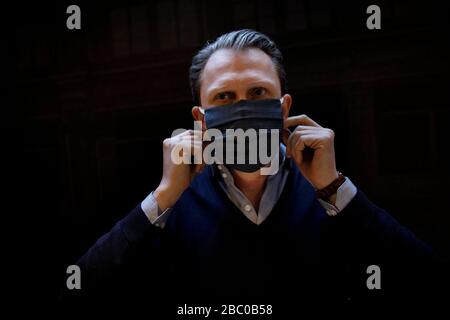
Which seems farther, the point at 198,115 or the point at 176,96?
the point at 176,96

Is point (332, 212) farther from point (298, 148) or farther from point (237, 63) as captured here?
point (237, 63)

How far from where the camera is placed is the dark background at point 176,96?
3.19m

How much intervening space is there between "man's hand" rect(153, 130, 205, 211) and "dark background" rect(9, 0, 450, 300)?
180 centimetres

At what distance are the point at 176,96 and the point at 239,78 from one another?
2.65 meters

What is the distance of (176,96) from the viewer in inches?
155

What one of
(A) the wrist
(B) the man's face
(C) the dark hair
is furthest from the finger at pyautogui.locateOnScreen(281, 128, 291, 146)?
(A) the wrist

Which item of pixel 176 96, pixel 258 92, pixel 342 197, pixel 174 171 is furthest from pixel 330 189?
pixel 176 96

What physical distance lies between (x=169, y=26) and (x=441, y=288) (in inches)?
112

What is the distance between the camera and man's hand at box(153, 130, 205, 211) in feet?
4.33

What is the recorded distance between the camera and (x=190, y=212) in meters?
1.45

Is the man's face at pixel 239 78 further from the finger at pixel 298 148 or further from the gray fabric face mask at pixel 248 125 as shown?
the finger at pixel 298 148

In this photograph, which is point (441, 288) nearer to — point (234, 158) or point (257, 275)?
point (257, 275)

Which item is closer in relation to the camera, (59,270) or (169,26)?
(59,270)
